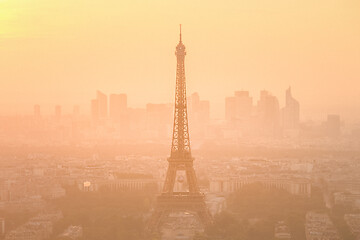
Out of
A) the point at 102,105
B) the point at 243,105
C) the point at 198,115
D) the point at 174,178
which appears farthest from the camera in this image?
the point at 243,105

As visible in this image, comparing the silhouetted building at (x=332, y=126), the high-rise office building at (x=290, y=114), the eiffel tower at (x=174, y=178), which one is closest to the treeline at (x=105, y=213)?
the eiffel tower at (x=174, y=178)

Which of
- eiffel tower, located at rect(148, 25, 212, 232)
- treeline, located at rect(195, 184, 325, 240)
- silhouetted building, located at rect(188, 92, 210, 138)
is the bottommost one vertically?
treeline, located at rect(195, 184, 325, 240)

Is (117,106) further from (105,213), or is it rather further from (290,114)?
(105,213)

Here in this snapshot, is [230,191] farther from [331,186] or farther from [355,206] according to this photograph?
[355,206]

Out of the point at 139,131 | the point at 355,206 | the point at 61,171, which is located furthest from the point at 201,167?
the point at 139,131

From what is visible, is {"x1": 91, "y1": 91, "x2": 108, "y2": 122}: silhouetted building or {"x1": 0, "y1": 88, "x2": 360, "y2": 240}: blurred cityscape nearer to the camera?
{"x1": 0, "y1": 88, "x2": 360, "y2": 240}: blurred cityscape

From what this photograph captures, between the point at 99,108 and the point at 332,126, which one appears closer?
the point at 99,108

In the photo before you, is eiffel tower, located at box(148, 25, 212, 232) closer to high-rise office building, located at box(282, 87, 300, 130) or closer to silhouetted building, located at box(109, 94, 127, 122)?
high-rise office building, located at box(282, 87, 300, 130)

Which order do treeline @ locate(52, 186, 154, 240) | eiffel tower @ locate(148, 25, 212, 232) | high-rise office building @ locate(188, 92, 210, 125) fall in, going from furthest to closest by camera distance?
high-rise office building @ locate(188, 92, 210, 125)
eiffel tower @ locate(148, 25, 212, 232)
treeline @ locate(52, 186, 154, 240)

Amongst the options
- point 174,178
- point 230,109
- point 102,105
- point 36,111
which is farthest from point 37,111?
point 174,178

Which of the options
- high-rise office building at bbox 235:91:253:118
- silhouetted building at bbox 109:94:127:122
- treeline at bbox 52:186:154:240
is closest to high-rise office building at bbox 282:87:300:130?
high-rise office building at bbox 235:91:253:118
